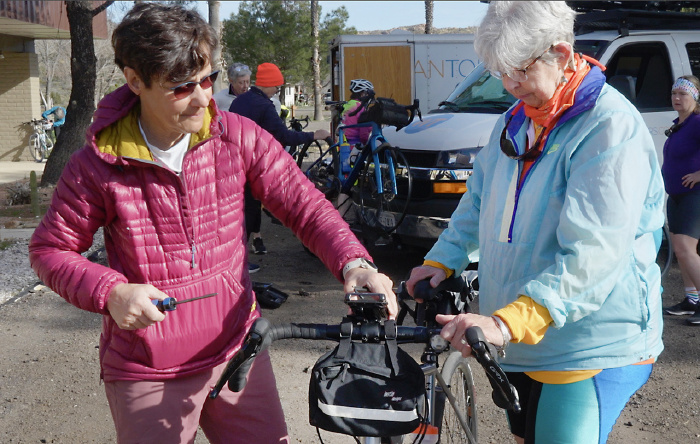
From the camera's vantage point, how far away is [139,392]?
2262mm

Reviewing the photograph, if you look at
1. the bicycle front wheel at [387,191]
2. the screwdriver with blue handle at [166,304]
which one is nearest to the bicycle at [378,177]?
the bicycle front wheel at [387,191]

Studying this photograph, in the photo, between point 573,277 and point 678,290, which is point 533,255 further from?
point 678,290

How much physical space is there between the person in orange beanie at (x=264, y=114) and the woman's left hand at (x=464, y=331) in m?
5.92

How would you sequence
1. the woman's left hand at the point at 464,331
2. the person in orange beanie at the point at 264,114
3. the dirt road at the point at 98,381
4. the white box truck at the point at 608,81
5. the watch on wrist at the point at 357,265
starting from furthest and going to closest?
the person in orange beanie at the point at 264,114 < the white box truck at the point at 608,81 < the dirt road at the point at 98,381 < the watch on wrist at the point at 357,265 < the woman's left hand at the point at 464,331

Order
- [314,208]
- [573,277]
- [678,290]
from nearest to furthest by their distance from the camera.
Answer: [573,277], [314,208], [678,290]

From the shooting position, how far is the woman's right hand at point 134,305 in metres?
2.00

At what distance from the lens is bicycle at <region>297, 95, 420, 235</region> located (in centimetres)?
727

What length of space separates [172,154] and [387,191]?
519 cm

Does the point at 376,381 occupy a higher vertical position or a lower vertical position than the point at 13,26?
lower

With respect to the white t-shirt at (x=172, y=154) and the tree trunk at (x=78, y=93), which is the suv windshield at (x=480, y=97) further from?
the tree trunk at (x=78, y=93)

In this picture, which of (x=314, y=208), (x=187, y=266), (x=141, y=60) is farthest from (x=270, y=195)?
(x=141, y=60)

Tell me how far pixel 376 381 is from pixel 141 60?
1121 mm

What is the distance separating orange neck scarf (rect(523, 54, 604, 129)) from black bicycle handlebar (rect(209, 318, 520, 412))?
737mm

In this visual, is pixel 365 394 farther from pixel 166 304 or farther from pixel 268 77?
pixel 268 77
